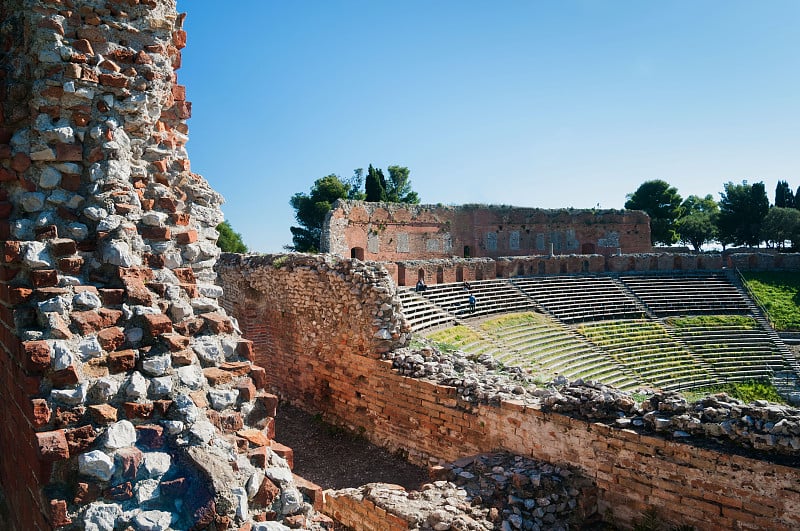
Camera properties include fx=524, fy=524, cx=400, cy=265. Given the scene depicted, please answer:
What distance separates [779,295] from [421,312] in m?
16.2

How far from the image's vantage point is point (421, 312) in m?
15.2

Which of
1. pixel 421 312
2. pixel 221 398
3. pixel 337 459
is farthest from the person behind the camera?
pixel 421 312

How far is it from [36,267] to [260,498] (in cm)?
150

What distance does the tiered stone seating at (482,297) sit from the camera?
1719 cm

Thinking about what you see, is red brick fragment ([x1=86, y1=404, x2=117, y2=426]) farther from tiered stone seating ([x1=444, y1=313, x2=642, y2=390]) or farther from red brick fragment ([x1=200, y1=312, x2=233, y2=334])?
tiered stone seating ([x1=444, y1=313, x2=642, y2=390])

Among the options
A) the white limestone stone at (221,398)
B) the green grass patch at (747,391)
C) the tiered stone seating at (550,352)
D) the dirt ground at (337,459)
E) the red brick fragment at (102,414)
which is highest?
the red brick fragment at (102,414)

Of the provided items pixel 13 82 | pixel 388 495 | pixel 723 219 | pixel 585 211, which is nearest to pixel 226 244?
pixel 585 211

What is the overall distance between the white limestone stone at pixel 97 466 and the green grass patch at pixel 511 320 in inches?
567

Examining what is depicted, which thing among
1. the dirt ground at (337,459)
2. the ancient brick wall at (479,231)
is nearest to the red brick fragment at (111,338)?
the dirt ground at (337,459)

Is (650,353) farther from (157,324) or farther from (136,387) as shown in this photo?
(136,387)

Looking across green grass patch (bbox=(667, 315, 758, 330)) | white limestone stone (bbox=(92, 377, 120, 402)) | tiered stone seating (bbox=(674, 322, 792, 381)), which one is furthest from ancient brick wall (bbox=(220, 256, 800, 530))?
green grass patch (bbox=(667, 315, 758, 330))

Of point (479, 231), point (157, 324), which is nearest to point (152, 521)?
point (157, 324)

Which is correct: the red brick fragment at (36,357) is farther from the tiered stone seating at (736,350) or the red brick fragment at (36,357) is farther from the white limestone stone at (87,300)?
the tiered stone seating at (736,350)

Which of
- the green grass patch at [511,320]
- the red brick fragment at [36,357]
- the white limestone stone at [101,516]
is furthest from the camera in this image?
the green grass patch at [511,320]
